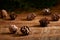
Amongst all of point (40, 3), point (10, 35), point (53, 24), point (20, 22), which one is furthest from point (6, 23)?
point (40, 3)

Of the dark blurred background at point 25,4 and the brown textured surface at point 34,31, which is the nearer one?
the brown textured surface at point 34,31

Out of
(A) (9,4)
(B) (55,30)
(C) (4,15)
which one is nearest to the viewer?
(B) (55,30)

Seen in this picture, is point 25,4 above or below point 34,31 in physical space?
above

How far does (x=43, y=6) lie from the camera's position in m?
1.74

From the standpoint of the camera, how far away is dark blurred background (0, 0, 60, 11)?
167 cm

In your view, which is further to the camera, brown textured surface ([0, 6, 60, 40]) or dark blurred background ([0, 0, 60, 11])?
dark blurred background ([0, 0, 60, 11])

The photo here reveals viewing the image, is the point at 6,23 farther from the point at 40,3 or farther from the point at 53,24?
the point at 40,3

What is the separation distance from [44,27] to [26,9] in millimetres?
392

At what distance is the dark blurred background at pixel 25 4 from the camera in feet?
5.48

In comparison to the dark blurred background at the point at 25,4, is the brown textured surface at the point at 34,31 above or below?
below

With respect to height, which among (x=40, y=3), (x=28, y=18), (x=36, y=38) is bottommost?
(x=36, y=38)

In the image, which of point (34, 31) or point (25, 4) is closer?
point (34, 31)

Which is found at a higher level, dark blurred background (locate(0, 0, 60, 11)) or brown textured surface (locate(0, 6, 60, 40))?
dark blurred background (locate(0, 0, 60, 11))

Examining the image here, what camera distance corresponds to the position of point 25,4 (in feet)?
5.54
